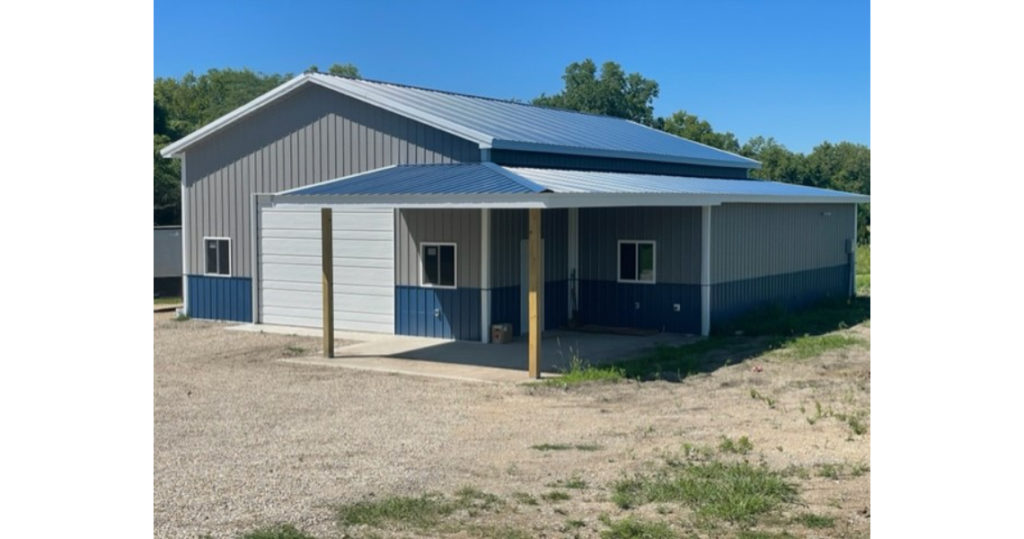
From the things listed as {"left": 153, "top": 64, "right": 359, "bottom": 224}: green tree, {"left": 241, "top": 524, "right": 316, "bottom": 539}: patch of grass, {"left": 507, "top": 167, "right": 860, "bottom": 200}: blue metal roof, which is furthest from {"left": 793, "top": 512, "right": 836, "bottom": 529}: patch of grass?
{"left": 153, "top": 64, "right": 359, "bottom": 224}: green tree

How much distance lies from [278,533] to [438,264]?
1179 cm

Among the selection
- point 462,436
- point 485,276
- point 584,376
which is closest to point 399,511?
point 462,436

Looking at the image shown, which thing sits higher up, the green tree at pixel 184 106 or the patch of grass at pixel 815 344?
the green tree at pixel 184 106

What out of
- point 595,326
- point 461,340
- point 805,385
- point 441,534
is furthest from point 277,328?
point 441,534

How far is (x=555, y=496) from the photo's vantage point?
8.50m

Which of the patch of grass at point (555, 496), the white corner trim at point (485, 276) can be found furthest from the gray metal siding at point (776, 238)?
the patch of grass at point (555, 496)

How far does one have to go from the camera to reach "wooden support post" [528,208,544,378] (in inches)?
570

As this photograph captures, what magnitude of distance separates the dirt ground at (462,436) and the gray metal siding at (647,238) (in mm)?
3446

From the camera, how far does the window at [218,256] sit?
73.1ft

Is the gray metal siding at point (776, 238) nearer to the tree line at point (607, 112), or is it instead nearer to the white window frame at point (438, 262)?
the white window frame at point (438, 262)

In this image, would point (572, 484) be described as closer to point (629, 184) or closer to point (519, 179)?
point (519, 179)

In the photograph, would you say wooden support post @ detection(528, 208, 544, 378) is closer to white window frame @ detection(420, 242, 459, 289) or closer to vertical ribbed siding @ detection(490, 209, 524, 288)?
vertical ribbed siding @ detection(490, 209, 524, 288)
